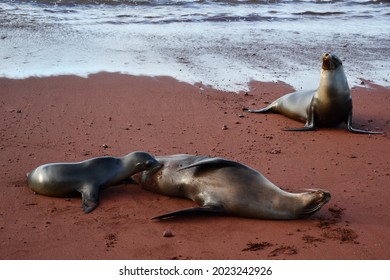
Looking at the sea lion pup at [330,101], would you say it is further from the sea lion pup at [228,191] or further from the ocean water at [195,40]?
the sea lion pup at [228,191]

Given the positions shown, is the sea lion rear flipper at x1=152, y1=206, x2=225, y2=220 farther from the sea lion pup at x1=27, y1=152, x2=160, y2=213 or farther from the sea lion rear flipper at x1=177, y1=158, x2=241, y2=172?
the sea lion pup at x1=27, y1=152, x2=160, y2=213

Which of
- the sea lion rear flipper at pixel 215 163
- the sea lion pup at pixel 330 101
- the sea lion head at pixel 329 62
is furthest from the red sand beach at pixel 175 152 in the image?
the sea lion head at pixel 329 62

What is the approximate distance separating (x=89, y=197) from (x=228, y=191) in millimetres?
1117

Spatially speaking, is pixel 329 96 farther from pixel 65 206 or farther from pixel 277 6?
pixel 277 6

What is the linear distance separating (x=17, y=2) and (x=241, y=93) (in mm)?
10336

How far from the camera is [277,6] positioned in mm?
19359

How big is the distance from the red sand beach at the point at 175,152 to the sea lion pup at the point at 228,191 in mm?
86

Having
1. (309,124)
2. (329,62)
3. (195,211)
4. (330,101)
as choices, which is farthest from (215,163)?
(329,62)

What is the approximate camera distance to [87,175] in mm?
5477

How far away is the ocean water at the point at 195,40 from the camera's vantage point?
34.1ft

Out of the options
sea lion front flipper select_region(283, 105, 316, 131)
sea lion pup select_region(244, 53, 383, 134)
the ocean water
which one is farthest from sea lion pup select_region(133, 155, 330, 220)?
the ocean water
